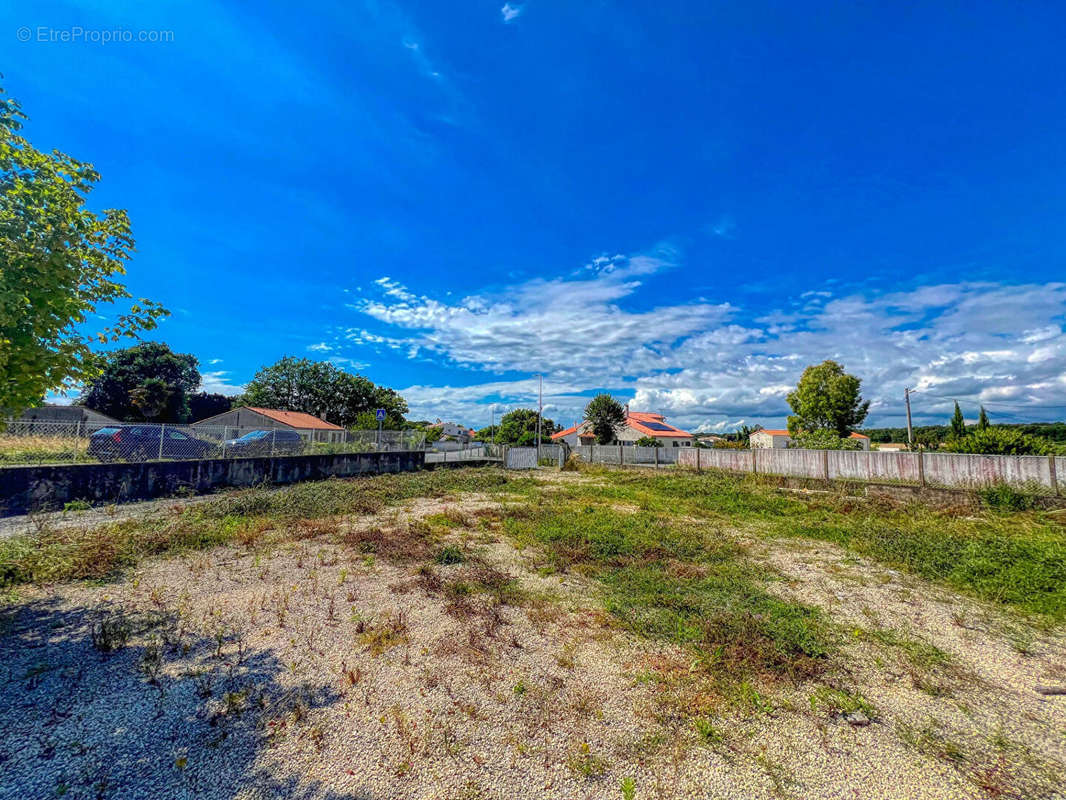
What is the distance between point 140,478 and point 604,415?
39777 millimetres

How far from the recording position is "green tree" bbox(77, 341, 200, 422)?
115 ft

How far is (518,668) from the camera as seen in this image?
3744 mm

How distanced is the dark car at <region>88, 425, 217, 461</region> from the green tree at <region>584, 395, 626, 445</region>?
3728cm

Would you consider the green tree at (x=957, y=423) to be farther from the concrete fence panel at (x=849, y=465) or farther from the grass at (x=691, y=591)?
the grass at (x=691, y=591)

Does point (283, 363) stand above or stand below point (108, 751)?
above

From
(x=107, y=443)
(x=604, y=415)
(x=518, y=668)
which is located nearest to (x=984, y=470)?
(x=518, y=668)

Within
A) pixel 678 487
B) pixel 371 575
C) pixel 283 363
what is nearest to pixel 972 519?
pixel 678 487

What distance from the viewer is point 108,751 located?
2.55m

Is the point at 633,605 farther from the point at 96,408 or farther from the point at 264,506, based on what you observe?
the point at 96,408

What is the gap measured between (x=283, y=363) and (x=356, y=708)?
5062cm

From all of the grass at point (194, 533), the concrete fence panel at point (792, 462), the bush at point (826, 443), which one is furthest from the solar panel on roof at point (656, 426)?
the grass at point (194, 533)

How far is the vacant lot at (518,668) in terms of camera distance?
256 centimetres

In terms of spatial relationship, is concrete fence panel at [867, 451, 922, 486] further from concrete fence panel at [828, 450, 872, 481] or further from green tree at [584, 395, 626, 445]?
green tree at [584, 395, 626, 445]

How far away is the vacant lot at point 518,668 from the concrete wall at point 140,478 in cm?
257
